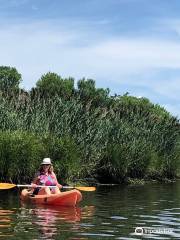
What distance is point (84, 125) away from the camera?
22.5m

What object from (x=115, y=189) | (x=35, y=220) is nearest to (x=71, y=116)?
(x=115, y=189)

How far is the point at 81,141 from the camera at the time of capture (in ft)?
71.2

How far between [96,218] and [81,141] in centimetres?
942

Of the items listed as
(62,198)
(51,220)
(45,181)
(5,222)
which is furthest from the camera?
(45,181)

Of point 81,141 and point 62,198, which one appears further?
point 81,141

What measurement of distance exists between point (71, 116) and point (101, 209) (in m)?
8.20

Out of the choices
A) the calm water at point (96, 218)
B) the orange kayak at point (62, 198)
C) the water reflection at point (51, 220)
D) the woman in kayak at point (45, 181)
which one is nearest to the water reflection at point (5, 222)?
the calm water at point (96, 218)

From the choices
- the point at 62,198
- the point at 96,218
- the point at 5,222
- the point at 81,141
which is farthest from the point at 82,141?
the point at 5,222

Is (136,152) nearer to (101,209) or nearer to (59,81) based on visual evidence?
(101,209)

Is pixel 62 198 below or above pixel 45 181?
below

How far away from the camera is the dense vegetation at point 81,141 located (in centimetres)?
1855

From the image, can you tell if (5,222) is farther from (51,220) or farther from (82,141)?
(82,141)

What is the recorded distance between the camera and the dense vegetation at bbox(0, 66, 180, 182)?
18547mm

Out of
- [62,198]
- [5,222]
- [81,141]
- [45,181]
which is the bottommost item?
[5,222]
